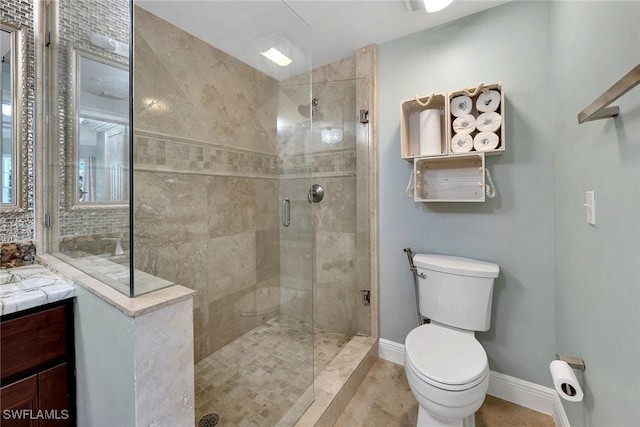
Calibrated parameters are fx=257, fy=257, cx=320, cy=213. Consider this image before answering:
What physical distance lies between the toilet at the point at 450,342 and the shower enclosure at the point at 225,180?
539 millimetres

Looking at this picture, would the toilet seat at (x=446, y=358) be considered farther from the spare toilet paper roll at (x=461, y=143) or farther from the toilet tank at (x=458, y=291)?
the spare toilet paper roll at (x=461, y=143)

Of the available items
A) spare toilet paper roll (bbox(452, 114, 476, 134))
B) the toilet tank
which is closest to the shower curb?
the toilet tank

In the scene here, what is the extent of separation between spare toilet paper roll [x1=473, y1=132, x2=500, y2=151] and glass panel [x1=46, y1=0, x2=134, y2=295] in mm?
1717

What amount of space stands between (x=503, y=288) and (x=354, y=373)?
3.36 ft

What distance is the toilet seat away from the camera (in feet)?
3.47

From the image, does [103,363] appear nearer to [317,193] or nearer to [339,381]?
[339,381]

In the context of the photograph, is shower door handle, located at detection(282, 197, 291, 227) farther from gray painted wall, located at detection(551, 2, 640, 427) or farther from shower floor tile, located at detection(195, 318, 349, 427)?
gray painted wall, located at detection(551, 2, 640, 427)

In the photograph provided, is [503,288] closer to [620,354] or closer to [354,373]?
[620,354]

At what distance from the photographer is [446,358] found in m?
1.18

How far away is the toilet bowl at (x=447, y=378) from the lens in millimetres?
1045

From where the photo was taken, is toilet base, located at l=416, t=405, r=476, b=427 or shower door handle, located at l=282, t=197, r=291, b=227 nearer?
toilet base, located at l=416, t=405, r=476, b=427

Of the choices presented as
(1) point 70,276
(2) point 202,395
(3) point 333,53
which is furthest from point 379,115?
(2) point 202,395

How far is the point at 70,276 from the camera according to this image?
1.04 m

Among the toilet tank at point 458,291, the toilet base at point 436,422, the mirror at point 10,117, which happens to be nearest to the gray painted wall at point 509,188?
the toilet tank at point 458,291
